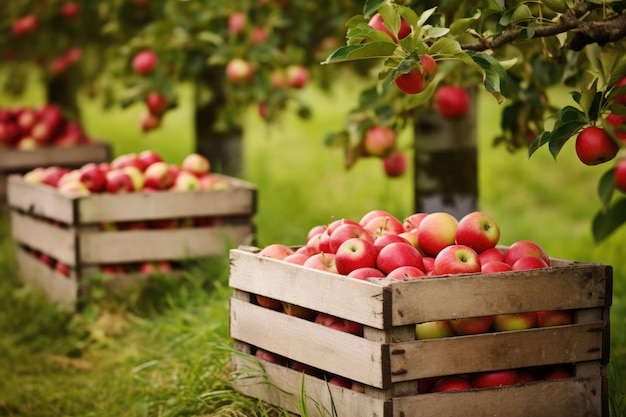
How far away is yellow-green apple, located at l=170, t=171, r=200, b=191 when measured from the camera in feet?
14.9

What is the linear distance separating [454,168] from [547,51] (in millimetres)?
1702

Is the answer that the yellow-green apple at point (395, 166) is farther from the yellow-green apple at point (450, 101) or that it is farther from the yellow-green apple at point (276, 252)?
the yellow-green apple at point (276, 252)

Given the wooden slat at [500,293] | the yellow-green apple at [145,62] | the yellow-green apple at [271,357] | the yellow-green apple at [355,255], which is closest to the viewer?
the wooden slat at [500,293]

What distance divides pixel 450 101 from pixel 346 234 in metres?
1.62

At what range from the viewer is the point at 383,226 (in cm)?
295

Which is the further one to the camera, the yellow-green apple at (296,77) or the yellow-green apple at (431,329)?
the yellow-green apple at (296,77)

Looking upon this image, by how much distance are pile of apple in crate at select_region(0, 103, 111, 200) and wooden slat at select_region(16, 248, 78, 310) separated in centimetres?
104

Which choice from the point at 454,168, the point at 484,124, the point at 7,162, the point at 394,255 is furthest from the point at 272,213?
the point at 484,124

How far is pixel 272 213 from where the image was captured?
6.43m

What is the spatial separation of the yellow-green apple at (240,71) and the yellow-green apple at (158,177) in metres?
0.61

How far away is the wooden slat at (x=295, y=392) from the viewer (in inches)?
97.7

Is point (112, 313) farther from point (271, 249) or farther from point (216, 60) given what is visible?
point (271, 249)

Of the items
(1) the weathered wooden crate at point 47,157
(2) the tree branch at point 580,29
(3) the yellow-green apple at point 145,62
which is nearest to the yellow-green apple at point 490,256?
(2) the tree branch at point 580,29

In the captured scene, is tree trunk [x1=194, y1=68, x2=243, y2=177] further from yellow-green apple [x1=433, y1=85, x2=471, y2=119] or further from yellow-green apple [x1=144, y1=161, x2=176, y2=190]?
yellow-green apple [x1=433, y1=85, x2=471, y2=119]
